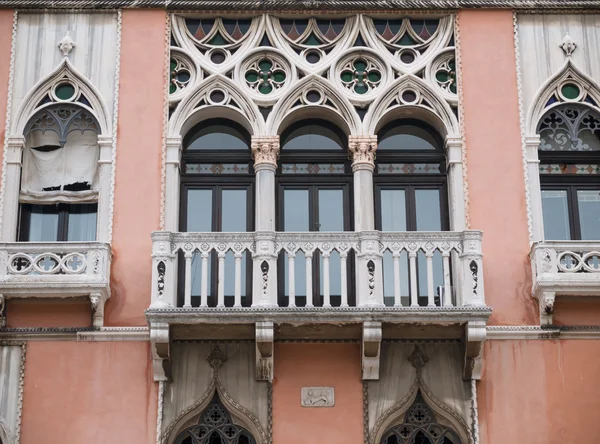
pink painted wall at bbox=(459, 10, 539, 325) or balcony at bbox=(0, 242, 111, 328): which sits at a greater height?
pink painted wall at bbox=(459, 10, 539, 325)

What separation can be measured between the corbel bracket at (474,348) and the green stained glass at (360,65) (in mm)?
4587

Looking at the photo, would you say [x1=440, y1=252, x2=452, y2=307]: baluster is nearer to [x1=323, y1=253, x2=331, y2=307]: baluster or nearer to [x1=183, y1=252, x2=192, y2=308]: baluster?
[x1=323, y1=253, x2=331, y2=307]: baluster

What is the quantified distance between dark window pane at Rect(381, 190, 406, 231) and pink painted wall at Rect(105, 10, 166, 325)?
339 cm

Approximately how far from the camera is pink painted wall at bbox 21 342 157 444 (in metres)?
17.6

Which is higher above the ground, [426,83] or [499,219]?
[426,83]

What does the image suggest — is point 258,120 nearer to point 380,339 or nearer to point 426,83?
point 426,83

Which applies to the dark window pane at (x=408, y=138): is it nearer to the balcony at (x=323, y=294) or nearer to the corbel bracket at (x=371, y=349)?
the balcony at (x=323, y=294)

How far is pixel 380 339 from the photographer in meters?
17.6

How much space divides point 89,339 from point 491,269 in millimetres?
5849

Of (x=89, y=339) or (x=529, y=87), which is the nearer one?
(x=89, y=339)

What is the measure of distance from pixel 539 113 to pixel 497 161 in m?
1.07

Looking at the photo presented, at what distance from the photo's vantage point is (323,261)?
18016 mm

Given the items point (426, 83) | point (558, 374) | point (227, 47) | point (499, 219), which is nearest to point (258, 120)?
point (227, 47)

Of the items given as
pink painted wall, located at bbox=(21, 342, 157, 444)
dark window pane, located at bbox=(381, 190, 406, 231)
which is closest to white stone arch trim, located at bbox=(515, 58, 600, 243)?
dark window pane, located at bbox=(381, 190, 406, 231)
